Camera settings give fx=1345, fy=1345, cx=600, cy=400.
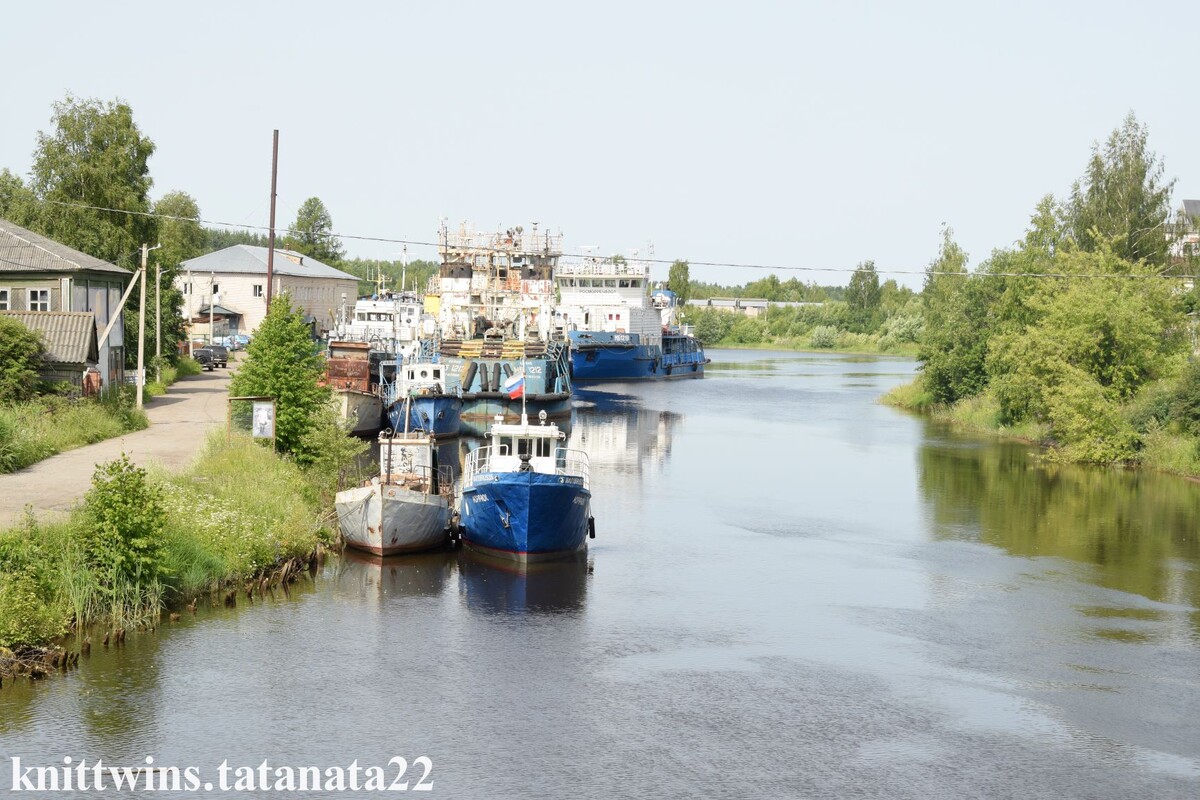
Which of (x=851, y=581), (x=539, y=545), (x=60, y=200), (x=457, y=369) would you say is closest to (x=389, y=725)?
(x=539, y=545)

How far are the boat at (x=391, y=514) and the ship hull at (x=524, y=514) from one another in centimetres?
75

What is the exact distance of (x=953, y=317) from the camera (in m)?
67.4

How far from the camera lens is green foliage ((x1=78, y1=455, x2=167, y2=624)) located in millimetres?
22656

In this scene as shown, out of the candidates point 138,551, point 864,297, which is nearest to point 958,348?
point 138,551

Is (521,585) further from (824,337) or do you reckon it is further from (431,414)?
(824,337)

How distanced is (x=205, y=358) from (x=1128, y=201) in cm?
4765

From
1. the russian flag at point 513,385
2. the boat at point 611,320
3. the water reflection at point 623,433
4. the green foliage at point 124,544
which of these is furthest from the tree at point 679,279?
the green foliage at point 124,544

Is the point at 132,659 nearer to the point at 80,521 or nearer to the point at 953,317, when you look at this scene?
the point at 80,521

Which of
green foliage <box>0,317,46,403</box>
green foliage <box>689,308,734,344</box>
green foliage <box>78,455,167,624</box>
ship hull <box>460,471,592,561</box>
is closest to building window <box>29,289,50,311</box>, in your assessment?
green foliage <box>0,317,46,403</box>

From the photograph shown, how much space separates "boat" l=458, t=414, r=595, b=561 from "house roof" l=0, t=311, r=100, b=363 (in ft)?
48.2

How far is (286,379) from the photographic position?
1417 inches

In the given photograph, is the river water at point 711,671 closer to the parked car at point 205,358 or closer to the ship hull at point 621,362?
the parked car at point 205,358

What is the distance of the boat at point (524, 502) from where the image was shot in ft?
94.8

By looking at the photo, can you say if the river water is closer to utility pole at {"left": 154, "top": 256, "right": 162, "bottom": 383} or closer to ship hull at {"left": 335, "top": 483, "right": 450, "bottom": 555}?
ship hull at {"left": 335, "top": 483, "right": 450, "bottom": 555}
